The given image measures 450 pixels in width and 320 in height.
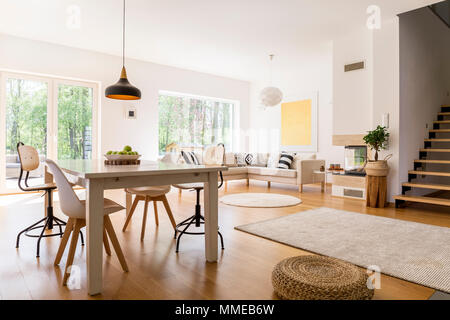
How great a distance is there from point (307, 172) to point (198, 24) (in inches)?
132

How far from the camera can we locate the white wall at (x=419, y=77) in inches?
186

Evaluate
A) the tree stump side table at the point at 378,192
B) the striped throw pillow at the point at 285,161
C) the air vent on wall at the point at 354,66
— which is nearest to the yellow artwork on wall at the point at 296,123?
the striped throw pillow at the point at 285,161

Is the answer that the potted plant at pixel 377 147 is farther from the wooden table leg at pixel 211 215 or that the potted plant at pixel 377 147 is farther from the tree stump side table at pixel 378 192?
the wooden table leg at pixel 211 215

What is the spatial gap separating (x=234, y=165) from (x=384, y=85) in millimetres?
3645

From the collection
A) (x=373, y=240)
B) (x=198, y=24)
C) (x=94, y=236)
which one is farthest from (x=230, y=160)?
(x=94, y=236)

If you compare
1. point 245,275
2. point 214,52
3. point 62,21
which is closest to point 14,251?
point 245,275

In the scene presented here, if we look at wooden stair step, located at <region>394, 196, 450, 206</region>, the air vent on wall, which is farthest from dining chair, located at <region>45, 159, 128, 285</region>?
the air vent on wall

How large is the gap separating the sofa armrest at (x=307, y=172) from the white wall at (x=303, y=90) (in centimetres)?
102

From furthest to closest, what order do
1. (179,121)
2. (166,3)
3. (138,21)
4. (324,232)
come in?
(179,121)
(138,21)
(166,3)
(324,232)

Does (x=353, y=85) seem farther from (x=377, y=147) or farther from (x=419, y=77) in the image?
(x=377, y=147)

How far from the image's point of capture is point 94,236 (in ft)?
5.81

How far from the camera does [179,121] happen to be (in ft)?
25.6
